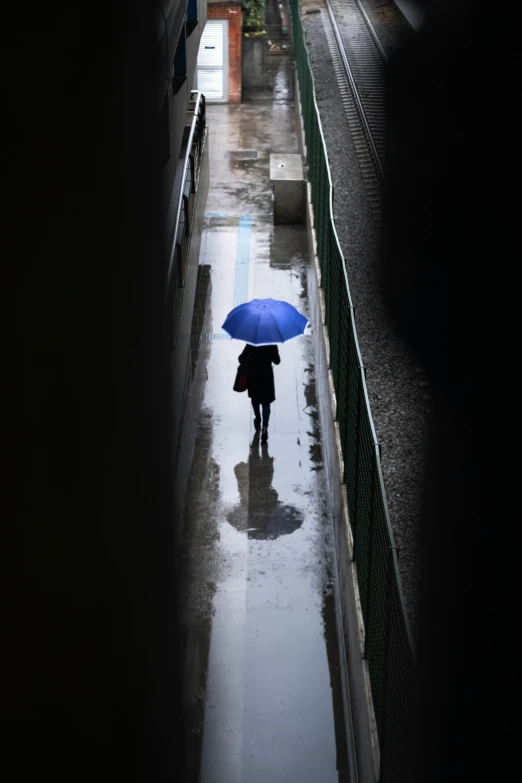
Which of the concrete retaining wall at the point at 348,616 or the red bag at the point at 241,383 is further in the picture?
the red bag at the point at 241,383

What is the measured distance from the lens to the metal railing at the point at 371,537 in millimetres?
4641

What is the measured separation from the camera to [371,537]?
20.5ft

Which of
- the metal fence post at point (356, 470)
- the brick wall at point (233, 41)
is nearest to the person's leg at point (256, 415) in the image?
the metal fence post at point (356, 470)

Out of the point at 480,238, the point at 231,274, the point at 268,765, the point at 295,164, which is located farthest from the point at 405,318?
the point at 295,164

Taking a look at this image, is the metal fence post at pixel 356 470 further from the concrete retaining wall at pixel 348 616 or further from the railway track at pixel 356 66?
the railway track at pixel 356 66

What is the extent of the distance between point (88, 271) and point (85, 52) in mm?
157

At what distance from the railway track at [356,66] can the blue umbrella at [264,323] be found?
4951 mm

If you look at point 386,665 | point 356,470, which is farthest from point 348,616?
point 386,665

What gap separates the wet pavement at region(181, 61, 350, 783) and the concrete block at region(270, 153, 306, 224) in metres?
2.42

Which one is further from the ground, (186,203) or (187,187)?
(187,187)

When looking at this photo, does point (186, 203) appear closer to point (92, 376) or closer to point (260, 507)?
point (260, 507)

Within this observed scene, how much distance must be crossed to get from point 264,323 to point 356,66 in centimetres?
1484

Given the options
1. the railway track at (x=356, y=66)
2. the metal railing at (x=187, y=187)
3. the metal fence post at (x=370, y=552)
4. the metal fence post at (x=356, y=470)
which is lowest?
the metal fence post at (x=370, y=552)

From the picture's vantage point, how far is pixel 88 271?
2.49 ft
